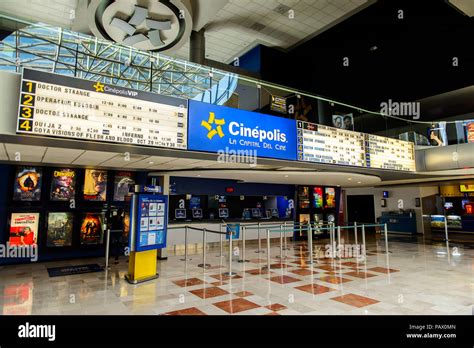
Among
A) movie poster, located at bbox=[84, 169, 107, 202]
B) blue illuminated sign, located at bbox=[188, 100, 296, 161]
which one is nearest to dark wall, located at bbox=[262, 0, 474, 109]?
blue illuminated sign, located at bbox=[188, 100, 296, 161]

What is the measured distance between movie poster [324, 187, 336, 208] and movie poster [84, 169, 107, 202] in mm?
10522

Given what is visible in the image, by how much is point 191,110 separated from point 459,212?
17.4 meters

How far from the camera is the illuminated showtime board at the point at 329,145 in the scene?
7.07 metres

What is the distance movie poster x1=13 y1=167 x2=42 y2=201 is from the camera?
7.52m

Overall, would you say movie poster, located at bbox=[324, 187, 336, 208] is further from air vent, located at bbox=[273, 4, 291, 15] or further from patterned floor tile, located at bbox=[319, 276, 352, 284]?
patterned floor tile, located at bbox=[319, 276, 352, 284]

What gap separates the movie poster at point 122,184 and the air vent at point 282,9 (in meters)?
7.25

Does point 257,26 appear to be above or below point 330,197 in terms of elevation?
above

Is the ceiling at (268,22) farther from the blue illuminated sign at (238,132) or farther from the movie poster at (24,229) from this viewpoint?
the movie poster at (24,229)

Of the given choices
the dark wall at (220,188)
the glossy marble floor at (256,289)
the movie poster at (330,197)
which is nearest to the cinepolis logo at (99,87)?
the glossy marble floor at (256,289)

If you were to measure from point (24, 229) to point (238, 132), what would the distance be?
6.36m

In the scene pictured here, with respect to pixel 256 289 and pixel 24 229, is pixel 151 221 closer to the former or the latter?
pixel 256 289

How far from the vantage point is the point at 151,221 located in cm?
610

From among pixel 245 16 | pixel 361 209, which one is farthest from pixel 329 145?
pixel 361 209

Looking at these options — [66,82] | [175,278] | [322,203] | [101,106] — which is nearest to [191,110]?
[101,106]
